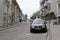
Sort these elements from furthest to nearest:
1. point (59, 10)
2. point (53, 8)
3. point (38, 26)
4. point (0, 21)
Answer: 1. point (53, 8)
2. point (59, 10)
3. point (0, 21)
4. point (38, 26)

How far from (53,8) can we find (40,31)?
50.6 m

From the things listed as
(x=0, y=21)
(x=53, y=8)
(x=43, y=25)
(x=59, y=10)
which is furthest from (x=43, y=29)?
(x=53, y=8)

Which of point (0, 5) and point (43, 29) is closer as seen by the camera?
point (43, 29)

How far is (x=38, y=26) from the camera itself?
88.7 ft

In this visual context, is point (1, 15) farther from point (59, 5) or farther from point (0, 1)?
point (59, 5)

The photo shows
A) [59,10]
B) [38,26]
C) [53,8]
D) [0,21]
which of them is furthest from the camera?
[53,8]

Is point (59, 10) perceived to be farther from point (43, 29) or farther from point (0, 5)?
point (43, 29)

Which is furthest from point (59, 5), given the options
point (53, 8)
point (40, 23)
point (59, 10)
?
point (40, 23)

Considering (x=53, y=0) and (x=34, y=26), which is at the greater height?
(x=53, y=0)

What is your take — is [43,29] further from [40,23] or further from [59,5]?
[59,5]

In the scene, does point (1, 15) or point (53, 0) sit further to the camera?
point (53, 0)

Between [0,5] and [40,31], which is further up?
[0,5]

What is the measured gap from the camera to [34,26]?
89.4ft

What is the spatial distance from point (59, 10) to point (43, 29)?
126 feet
